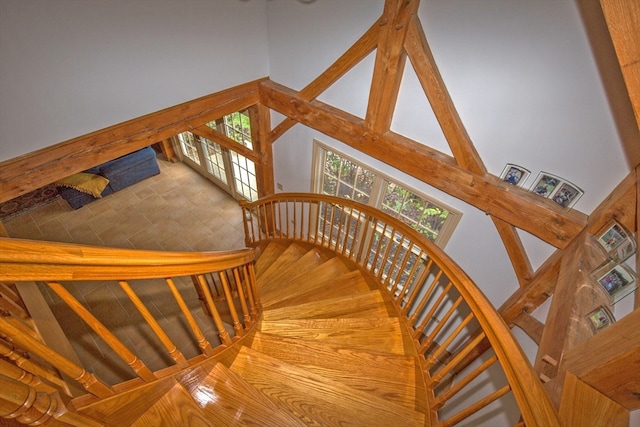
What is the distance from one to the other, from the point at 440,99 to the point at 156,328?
8.49ft

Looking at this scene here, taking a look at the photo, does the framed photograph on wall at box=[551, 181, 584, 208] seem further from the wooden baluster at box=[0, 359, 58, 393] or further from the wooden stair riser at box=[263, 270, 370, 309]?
the wooden baluster at box=[0, 359, 58, 393]

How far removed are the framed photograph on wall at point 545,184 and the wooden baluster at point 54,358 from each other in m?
2.97

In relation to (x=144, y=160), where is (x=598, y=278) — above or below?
below

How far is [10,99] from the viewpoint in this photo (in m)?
2.18

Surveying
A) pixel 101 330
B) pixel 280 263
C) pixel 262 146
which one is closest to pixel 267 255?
pixel 280 263

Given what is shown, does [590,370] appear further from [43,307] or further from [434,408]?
[43,307]

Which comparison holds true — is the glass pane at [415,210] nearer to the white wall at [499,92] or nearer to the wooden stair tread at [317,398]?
the white wall at [499,92]

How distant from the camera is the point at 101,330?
1.03m

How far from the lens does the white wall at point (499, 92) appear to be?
1.85 m

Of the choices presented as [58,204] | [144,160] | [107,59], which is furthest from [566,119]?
[58,204]

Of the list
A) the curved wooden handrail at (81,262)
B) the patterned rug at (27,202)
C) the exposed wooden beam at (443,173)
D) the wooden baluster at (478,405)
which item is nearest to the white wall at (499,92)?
the exposed wooden beam at (443,173)

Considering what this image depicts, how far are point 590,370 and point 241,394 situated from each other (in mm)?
1472

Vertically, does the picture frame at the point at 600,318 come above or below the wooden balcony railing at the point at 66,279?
above

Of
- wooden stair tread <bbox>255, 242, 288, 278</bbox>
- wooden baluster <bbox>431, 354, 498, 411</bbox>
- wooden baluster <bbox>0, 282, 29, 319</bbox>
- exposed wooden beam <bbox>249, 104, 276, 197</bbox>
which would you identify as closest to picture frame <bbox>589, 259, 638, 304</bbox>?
wooden baluster <bbox>431, 354, 498, 411</bbox>
